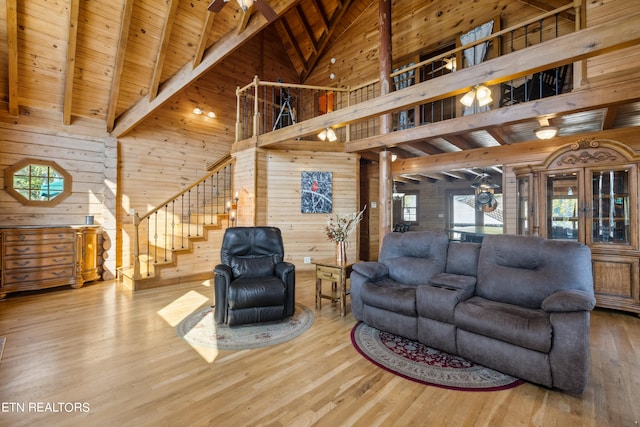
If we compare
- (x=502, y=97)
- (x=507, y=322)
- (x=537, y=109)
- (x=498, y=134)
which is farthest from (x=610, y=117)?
(x=507, y=322)

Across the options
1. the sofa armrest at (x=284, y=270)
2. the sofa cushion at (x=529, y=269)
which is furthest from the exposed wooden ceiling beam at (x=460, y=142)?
the sofa armrest at (x=284, y=270)

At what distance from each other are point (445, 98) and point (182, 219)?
539 centimetres

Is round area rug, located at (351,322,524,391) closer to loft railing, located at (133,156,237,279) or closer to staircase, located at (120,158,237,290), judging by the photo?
staircase, located at (120,158,237,290)

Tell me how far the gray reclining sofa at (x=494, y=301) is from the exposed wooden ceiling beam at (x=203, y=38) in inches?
175

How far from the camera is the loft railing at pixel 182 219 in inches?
202

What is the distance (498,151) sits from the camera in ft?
16.8

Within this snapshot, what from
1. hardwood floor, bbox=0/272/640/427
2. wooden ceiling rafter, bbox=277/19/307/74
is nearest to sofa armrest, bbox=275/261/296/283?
hardwood floor, bbox=0/272/640/427

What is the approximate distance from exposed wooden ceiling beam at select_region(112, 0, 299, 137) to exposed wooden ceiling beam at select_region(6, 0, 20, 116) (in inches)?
55.9

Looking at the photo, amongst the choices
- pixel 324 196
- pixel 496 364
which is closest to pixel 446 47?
pixel 324 196

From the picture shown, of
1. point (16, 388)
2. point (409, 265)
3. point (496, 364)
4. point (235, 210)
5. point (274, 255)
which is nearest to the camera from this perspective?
point (16, 388)

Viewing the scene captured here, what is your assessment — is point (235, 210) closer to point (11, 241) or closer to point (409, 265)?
point (11, 241)

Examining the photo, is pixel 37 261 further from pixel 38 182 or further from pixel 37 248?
pixel 38 182

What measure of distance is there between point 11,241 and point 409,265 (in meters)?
5.48

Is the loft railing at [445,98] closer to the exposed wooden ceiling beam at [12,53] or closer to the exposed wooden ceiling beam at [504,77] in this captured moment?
the exposed wooden ceiling beam at [504,77]
